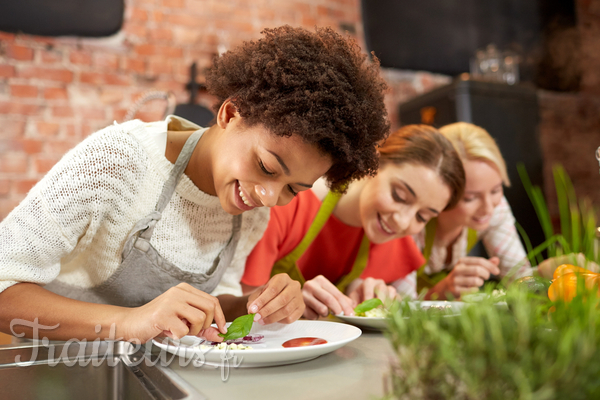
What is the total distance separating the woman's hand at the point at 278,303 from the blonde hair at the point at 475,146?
3.48 ft

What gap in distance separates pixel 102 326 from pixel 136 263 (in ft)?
0.70

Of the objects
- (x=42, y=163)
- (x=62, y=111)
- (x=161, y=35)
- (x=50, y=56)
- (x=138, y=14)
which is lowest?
(x=42, y=163)

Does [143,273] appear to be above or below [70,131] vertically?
below

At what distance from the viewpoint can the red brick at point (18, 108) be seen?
7.22ft

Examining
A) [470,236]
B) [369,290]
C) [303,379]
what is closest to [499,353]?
[303,379]

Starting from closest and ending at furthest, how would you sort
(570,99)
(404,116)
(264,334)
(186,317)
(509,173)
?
(186,317) → (264,334) → (509,173) → (404,116) → (570,99)

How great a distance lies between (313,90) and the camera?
834 mm

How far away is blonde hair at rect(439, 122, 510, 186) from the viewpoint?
1.69 meters

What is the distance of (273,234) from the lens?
4.41ft

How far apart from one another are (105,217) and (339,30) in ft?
7.77

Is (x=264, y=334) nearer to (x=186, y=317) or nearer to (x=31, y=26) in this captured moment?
(x=186, y=317)

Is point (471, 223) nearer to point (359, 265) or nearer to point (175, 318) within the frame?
point (359, 265)

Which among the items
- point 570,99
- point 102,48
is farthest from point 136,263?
point 570,99

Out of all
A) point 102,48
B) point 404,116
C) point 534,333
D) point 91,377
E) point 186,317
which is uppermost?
point 102,48
